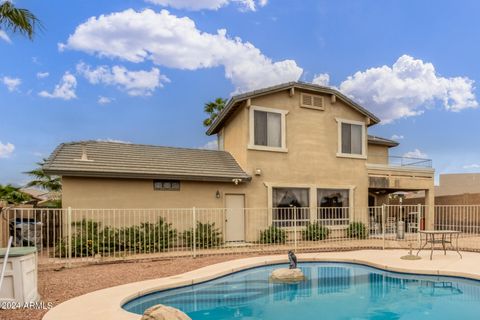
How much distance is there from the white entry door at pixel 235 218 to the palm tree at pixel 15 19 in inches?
384

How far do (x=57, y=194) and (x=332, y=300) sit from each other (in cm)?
1632

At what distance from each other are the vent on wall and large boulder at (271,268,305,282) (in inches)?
394

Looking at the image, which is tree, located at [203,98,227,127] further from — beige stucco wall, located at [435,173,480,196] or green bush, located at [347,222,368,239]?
beige stucco wall, located at [435,173,480,196]

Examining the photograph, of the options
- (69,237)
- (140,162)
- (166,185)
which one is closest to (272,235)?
(166,185)

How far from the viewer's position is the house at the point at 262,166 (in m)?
14.8

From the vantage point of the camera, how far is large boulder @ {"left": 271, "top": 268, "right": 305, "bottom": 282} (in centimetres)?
Result: 1035

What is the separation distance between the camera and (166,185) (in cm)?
1574

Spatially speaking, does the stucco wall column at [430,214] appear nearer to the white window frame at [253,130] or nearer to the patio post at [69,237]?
the white window frame at [253,130]

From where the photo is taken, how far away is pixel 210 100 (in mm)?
28828

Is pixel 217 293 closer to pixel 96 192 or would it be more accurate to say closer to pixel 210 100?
pixel 96 192

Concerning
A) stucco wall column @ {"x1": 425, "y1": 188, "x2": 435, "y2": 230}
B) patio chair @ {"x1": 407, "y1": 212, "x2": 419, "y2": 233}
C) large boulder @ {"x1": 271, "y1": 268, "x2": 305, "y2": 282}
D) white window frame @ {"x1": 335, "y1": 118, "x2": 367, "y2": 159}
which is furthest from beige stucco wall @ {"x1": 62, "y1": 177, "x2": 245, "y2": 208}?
stucco wall column @ {"x1": 425, "y1": 188, "x2": 435, "y2": 230}

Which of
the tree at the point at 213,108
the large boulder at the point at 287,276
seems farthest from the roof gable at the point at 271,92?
the large boulder at the point at 287,276

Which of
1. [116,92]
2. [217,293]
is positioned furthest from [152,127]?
[217,293]

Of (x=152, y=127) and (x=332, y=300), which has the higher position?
(x=152, y=127)
